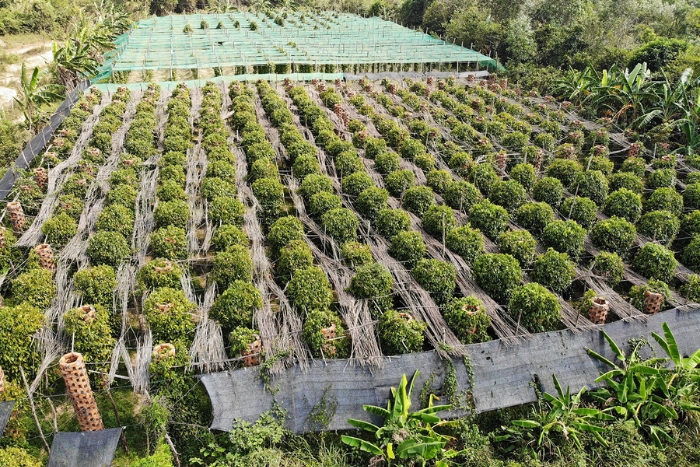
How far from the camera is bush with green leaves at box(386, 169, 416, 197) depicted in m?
16.8

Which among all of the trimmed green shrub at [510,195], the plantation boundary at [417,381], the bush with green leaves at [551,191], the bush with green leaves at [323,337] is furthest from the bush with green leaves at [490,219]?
the bush with green leaves at [323,337]

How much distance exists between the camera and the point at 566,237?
13.7 metres

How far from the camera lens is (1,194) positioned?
16.1m

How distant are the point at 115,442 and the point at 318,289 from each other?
16.8 ft

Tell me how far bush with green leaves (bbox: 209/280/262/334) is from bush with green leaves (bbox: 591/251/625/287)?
8793 mm

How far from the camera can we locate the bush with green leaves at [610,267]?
42.0 feet

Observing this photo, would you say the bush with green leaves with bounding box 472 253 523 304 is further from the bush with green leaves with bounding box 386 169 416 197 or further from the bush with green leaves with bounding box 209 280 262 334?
the bush with green leaves with bounding box 209 280 262 334

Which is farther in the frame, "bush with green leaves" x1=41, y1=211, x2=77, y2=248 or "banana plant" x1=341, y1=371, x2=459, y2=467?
"bush with green leaves" x1=41, y1=211, x2=77, y2=248

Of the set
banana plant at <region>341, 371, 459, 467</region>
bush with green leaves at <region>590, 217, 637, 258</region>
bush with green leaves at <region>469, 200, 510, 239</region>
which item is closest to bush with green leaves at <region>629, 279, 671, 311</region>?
bush with green leaves at <region>590, 217, 637, 258</region>

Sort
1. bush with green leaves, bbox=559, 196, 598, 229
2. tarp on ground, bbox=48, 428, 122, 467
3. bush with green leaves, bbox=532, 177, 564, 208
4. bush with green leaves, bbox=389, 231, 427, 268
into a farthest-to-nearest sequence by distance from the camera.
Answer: bush with green leaves, bbox=532, 177, 564, 208
bush with green leaves, bbox=559, 196, 598, 229
bush with green leaves, bbox=389, 231, 427, 268
tarp on ground, bbox=48, 428, 122, 467

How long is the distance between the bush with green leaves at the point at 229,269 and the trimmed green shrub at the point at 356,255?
2563mm

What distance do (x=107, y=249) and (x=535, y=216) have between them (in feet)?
39.9

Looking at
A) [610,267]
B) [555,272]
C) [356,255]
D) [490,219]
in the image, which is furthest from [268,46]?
[610,267]

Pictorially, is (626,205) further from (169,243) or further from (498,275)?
(169,243)
